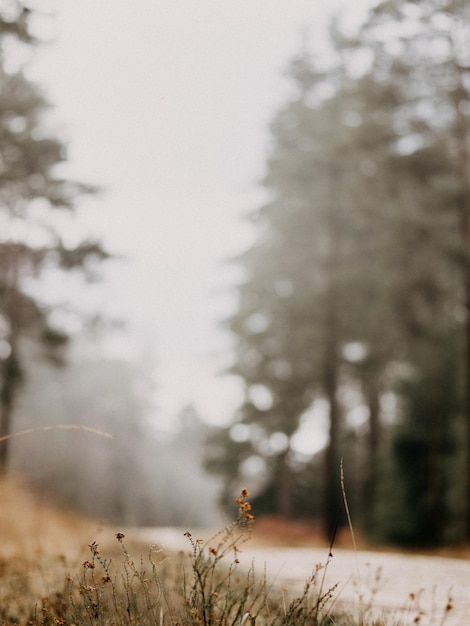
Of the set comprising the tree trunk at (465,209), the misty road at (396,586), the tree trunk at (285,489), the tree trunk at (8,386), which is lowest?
the tree trunk at (285,489)

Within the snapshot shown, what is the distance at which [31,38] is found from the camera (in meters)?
7.93

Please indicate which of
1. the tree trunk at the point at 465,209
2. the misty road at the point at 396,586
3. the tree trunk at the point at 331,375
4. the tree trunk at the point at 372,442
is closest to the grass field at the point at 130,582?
the misty road at the point at 396,586

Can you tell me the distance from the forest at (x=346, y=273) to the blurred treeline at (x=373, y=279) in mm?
48

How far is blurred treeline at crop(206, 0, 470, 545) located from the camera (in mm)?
13047

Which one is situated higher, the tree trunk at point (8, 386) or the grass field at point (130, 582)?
the tree trunk at point (8, 386)

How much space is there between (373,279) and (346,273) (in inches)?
28.1

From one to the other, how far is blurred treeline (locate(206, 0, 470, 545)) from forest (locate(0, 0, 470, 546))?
0.05 metres

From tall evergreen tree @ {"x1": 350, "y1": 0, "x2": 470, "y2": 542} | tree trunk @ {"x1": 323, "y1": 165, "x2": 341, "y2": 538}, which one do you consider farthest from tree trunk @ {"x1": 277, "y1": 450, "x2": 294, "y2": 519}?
tall evergreen tree @ {"x1": 350, "y1": 0, "x2": 470, "y2": 542}

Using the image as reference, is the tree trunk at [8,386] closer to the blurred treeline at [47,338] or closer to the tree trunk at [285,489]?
the blurred treeline at [47,338]

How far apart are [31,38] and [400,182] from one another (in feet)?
29.8

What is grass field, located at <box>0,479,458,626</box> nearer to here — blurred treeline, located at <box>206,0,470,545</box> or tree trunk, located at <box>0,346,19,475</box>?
tree trunk, located at <box>0,346,19,475</box>

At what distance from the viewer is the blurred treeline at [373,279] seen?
13047mm

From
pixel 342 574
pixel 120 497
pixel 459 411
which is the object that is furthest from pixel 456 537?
pixel 120 497

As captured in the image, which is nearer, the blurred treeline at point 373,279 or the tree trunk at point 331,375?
the blurred treeline at point 373,279
